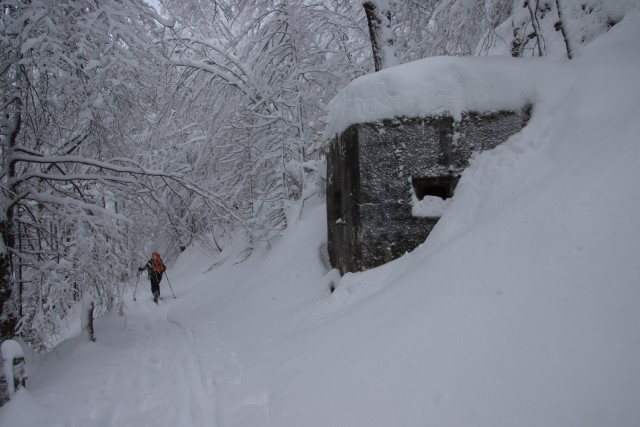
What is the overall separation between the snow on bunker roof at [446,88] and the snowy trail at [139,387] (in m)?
3.52

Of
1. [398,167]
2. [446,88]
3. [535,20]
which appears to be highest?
[535,20]

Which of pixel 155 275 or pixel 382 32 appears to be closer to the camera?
pixel 382 32

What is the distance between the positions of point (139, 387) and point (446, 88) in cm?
485

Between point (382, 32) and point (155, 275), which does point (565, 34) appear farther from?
point (155, 275)

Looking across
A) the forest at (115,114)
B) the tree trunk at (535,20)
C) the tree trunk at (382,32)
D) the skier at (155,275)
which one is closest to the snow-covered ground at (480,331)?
the tree trunk at (535,20)

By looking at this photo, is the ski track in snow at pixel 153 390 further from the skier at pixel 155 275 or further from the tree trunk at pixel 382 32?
the tree trunk at pixel 382 32

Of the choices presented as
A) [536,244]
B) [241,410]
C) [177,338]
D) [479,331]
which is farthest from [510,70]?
[177,338]

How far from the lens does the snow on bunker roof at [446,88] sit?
13.8 feet

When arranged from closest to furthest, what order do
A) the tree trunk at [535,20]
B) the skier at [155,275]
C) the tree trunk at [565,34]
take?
the tree trunk at [565,34], the tree trunk at [535,20], the skier at [155,275]

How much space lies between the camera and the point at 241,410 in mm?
2939

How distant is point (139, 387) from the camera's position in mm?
3979

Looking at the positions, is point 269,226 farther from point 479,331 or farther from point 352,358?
point 479,331

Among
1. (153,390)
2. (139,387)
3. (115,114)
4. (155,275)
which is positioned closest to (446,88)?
(115,114)

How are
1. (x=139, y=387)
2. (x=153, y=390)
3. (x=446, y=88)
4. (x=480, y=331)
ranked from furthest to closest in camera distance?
(x=446, y=88) → (x=139, y=387) → (x=153, y=390) → (x=480, y=331)
